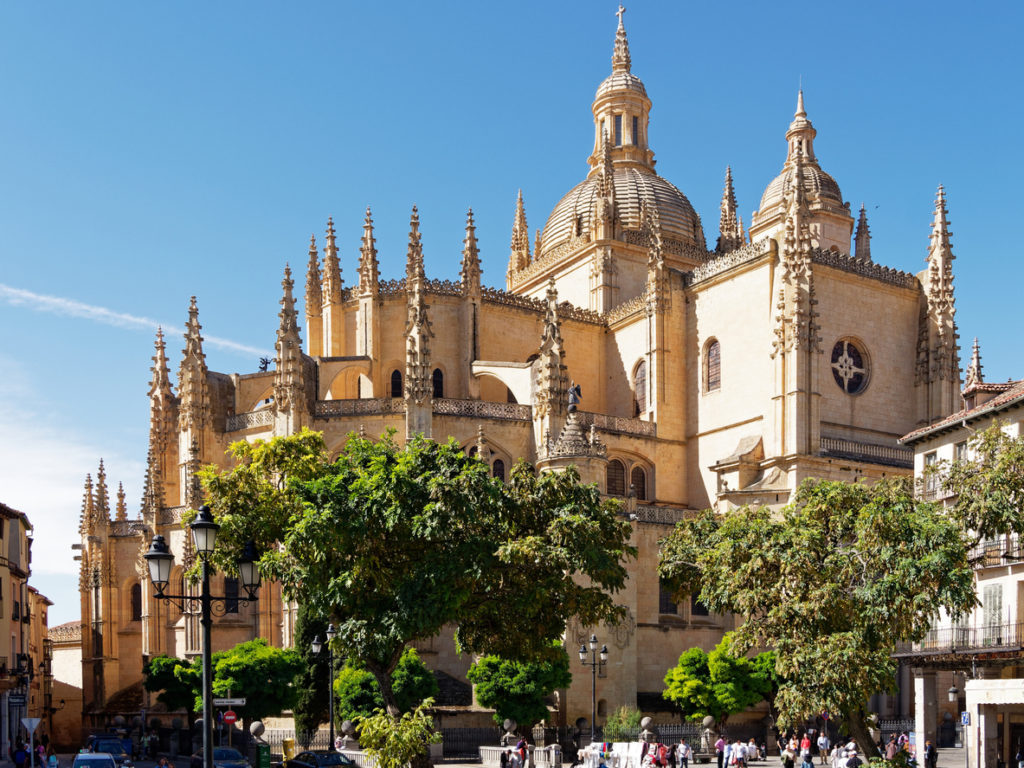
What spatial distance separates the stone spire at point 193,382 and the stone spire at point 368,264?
6312 mm

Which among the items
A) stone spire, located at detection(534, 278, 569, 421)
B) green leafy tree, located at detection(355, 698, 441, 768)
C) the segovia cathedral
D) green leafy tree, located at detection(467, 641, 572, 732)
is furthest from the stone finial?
green leafy tree, located at detection(355, 698, 441, 768)

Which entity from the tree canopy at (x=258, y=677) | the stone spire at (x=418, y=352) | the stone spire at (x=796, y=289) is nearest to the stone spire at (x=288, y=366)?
the stone spire at (x=418, y=352)

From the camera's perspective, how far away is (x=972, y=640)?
92.0 feet

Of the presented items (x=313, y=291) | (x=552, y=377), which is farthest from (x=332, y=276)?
(x=552, y=377)

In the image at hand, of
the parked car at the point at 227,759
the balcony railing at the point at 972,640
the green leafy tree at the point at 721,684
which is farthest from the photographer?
the green leafy tree at the point at 721,684

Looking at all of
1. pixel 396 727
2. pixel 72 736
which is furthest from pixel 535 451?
pixel 72 736

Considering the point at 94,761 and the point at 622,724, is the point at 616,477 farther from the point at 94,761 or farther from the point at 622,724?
the point at 94,761

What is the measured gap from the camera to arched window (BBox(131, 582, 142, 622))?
47.7 m

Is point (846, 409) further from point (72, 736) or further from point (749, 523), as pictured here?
point (72, 736)

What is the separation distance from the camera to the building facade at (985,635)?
80.8 ft

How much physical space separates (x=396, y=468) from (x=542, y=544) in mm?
3145

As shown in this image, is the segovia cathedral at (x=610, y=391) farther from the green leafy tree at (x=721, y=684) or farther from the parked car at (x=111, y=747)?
the parked car at (x=111, y=747)

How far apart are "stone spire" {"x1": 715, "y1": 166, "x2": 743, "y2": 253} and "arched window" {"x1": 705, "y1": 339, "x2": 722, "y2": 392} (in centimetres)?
1292

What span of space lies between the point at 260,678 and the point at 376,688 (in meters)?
4.26
